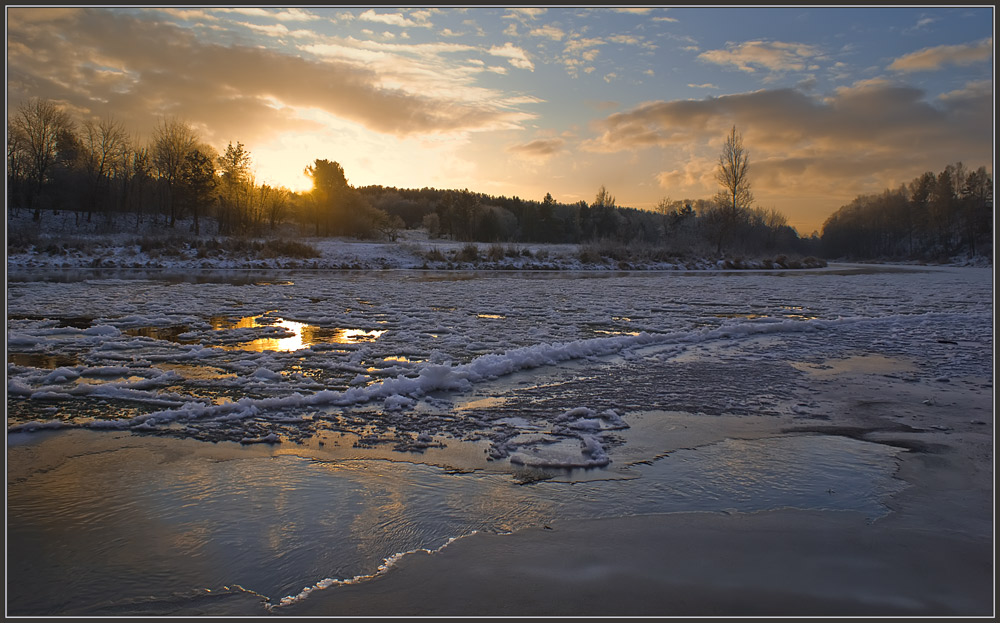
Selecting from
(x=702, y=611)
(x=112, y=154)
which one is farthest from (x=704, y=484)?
(x=112, y=154)

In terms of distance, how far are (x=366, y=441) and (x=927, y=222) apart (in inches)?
3411

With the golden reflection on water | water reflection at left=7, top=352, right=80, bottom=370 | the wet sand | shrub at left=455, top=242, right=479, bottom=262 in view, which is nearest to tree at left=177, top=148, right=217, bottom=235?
shrub at left=455, top=242, right=479, bottom=262

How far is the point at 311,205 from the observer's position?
6338 centimetres

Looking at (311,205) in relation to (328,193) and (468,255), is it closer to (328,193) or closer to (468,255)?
(328,193)

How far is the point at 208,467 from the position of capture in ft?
10.7

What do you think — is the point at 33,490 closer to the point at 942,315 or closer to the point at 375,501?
the point at 375,501

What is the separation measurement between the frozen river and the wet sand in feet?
0.51

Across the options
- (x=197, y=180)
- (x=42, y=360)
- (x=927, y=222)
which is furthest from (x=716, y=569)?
(x=927, y=222)

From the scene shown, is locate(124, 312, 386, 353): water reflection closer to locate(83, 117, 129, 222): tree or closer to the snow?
the snow

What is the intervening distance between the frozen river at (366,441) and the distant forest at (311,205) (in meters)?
35.6

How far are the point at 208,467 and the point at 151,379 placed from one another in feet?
8.39

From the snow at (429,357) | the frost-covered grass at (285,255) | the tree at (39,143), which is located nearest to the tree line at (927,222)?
the frost-covered grass at (285,255)

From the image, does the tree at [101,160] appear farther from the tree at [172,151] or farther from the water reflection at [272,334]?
the water reflection at [272,334]

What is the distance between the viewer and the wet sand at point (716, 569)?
2.02 meters
